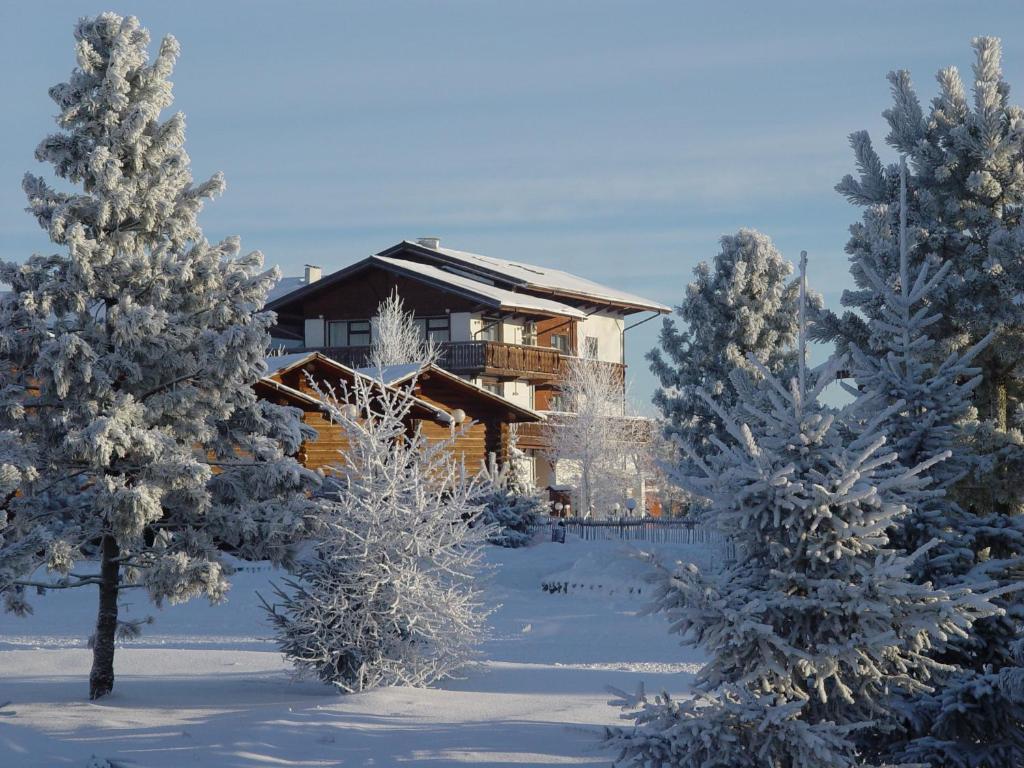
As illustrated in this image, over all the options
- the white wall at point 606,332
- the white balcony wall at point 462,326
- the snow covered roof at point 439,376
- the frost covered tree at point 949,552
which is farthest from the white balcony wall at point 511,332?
the frost covered tree at point 949,552

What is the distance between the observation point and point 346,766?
9.92 meters

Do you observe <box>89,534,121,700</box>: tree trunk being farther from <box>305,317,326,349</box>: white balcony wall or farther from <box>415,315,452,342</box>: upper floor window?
<box>305,317,326,349</box>: white balcony wall

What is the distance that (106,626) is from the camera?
13.4 metres

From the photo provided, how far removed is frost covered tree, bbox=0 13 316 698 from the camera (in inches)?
507

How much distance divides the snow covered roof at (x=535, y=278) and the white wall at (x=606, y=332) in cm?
128

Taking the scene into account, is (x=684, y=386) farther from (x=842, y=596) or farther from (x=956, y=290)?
(x=842, y=596)

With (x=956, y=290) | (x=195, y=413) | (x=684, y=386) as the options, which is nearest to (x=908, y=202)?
(x=956, y=290)

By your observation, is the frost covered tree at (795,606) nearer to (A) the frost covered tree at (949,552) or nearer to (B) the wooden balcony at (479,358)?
(A) the frost covered tree at (949,552)

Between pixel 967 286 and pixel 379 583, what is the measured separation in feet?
22.1

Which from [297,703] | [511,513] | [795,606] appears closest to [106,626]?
[297,703]

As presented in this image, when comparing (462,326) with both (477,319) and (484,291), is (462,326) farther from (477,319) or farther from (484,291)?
(484,291)

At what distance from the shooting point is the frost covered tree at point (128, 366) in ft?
42.2

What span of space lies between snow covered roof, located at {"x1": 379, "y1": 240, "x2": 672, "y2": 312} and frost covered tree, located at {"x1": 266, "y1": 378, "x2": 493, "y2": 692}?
38206mm

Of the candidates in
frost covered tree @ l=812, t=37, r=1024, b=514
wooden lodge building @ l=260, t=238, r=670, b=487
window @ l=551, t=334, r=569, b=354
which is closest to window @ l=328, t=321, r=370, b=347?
wooden lodge building @ l=260, t=238, r=670, b=487
